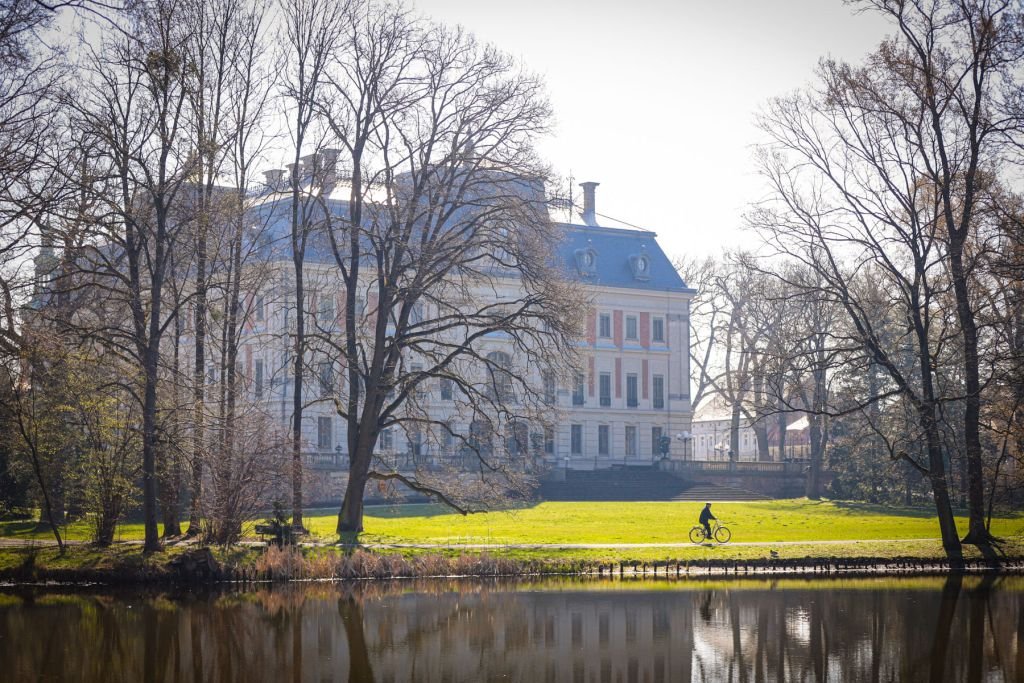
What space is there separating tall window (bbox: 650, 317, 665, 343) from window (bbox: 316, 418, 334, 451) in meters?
17.3

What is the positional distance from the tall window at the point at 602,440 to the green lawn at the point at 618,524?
14.2 metres

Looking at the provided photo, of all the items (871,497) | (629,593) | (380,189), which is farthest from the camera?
(871,497)

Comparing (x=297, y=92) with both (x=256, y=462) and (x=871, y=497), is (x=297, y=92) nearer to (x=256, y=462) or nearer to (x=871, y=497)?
(x=256, y=462)

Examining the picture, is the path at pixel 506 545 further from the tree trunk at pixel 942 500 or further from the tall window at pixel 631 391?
the tall window at pixel 631 391

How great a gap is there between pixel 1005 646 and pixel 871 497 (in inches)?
1280

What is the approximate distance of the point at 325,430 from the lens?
51781 mm

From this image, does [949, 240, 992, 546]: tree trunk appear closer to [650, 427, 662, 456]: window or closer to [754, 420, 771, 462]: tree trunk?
[650, 427, 662, 456]: window

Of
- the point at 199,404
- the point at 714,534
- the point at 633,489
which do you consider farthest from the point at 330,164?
the point at 633,489

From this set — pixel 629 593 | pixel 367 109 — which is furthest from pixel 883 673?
pixel 367 109

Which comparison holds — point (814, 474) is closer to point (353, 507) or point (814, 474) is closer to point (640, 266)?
point (640, 266)

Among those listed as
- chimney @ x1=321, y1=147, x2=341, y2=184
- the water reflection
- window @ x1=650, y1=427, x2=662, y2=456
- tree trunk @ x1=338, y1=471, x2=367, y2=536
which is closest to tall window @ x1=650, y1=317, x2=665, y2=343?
window @ x1=650, y1=427, x2=662, y2=456

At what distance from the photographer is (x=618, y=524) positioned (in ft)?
111

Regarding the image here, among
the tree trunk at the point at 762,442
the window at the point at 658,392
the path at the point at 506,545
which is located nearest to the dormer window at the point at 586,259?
the window at the point at 658,392

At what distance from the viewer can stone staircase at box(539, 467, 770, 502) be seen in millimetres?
47750
